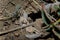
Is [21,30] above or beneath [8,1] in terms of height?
beneath

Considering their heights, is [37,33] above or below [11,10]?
below

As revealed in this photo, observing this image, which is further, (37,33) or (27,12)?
(27,12)

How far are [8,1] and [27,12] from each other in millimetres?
263

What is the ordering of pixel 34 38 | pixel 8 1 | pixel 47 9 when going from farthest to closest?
pixel 8 1 → pixel 47 9 → pixel 34 38

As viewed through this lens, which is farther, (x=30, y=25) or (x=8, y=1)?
(x=8, y=1)

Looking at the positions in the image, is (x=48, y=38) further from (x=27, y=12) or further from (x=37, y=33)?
(x=27, y=12)

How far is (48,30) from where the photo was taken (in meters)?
1.94

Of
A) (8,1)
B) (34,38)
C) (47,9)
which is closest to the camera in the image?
(34,38)

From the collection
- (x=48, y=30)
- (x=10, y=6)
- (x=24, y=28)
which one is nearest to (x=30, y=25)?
(x=24, y=28)

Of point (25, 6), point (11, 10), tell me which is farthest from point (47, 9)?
point (11, 10)

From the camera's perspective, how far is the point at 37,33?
1.93 meters

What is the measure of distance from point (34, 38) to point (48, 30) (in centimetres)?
16

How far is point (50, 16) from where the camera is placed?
6.61ft

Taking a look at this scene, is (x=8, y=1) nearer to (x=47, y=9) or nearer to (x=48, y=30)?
(x=47, y=9)
